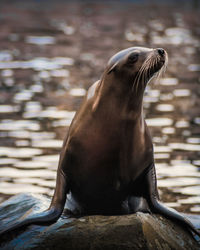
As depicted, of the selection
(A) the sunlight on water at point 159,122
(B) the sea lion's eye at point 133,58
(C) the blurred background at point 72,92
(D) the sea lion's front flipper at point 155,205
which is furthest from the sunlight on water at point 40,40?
(B) the sea lion's eye at point 133,58

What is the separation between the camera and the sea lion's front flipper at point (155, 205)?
631 cm

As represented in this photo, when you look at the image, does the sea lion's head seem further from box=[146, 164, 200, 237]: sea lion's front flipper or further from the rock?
the rock

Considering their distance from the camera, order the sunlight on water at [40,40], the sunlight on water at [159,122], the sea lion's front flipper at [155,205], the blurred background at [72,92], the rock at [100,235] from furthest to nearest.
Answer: the sunlight on water at [40,40] < the sunlight on water at [159,122] < the blurred background at [72,92] < the sea lion's front flipper at [155,205] < the rock at [100,235]

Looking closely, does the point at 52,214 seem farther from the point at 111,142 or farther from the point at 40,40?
the point at 40,40

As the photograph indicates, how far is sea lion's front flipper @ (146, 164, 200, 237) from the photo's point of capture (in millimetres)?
6312

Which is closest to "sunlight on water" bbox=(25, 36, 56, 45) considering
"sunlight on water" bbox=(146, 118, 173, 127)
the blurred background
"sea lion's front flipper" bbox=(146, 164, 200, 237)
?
the blurred background

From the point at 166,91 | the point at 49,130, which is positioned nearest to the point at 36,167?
the point at 49,130

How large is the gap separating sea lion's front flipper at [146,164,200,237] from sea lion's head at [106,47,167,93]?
79cm

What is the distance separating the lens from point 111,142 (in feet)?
20.0

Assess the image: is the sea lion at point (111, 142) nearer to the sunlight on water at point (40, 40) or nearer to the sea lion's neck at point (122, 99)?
the sea lion's neck at point (122, 99)

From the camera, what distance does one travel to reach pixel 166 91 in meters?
16.1

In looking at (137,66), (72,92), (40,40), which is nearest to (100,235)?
(137,66)

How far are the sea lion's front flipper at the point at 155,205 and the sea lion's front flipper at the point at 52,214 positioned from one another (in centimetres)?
74

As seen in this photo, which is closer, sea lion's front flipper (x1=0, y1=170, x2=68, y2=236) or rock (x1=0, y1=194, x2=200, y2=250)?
rock (x1=0, y1=194, x2=200, y2=250)
